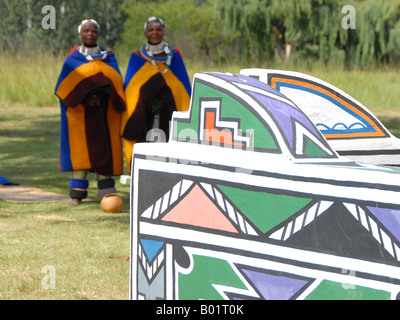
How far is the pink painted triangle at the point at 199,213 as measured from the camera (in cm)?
276

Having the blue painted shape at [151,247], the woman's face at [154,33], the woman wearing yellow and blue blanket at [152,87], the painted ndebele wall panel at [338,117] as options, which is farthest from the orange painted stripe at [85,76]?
the blue painted shape at [151,247]

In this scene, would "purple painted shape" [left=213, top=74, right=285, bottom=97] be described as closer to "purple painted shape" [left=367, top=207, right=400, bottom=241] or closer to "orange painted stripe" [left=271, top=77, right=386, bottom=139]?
"orange painted stripe" [left=271, top=77, right=386, bottom=139]

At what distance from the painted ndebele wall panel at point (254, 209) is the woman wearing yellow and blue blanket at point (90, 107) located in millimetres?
3195

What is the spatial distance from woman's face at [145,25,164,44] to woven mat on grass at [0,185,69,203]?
5.65 ft

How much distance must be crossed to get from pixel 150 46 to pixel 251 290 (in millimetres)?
3841

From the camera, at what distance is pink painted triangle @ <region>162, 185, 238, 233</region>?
276 centimetres

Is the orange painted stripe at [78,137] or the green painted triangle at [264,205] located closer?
the green painted triangle at [264,205]

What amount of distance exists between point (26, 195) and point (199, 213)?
175 inches

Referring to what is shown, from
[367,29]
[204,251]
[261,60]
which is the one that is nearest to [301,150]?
[204,251]

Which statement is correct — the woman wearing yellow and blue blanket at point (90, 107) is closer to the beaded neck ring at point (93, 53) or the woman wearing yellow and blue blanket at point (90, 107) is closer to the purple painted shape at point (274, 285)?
the beaded neck ring at point (93, 53)

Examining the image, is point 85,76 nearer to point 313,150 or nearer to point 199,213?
point 199,213

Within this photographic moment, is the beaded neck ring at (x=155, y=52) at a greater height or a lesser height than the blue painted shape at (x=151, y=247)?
greater

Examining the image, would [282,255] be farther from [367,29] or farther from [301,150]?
[367,29]

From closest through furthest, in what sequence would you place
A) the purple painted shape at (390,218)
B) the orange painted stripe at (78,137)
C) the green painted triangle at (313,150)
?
the purple painted shape at (390,218)
the green painted triangle at (313,150)
the orange painted stripe at (78,137)
